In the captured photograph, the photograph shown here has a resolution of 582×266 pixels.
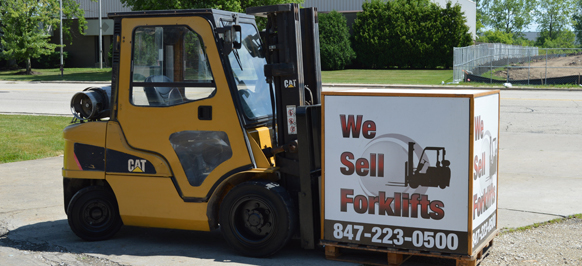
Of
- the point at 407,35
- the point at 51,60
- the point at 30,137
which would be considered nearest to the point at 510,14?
the point at 407,35

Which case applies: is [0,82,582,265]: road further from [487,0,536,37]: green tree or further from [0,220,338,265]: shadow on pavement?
[487,0,536,37]: green tree

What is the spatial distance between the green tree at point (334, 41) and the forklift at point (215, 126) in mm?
37014

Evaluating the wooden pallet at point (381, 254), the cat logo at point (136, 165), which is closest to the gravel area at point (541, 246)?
the wooden pallet at point (381, 254)

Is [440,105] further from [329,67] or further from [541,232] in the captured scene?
[329,67]

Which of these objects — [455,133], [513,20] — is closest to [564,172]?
[455,133]

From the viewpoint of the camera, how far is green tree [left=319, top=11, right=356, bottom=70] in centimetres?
4209

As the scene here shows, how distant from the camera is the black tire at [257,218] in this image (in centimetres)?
500

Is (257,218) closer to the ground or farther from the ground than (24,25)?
closer to the ground

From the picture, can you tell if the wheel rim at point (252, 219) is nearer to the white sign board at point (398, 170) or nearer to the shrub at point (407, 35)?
the white sign board at point (398, 170)

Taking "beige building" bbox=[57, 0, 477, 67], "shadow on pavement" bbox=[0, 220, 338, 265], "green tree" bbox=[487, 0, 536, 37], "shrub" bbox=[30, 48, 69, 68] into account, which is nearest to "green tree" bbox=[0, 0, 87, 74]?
"shrub" bbox=[30, 48, 69, 68]

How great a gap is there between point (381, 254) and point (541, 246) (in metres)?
1.70

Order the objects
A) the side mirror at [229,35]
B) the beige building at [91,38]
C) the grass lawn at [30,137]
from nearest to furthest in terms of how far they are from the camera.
Result: 1. the side mirror at [229,35]
2. the grass lawn at [30,137]
3. the beige building at [91,38]

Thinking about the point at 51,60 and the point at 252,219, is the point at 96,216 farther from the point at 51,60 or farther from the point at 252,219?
the point at 51,60

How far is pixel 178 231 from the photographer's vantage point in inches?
246
